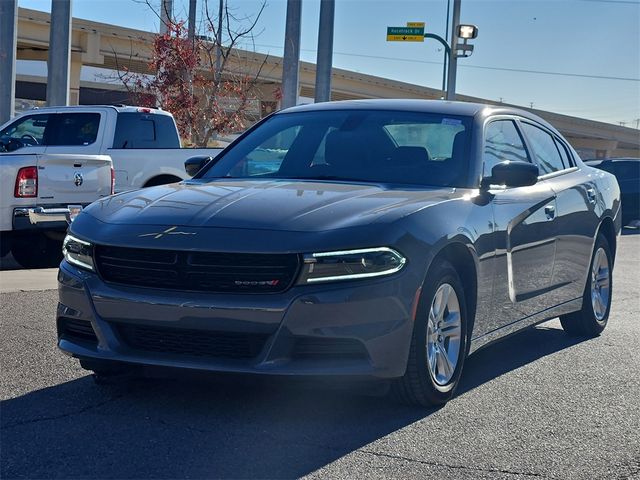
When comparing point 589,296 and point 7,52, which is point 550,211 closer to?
point 589,296

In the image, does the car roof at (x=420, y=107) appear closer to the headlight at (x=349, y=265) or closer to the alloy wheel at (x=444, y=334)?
the alloy wheel at (x=444, y=334)

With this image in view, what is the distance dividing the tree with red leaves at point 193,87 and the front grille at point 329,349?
18.3m

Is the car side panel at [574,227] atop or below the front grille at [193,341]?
atop

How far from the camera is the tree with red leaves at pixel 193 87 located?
75.6 ft

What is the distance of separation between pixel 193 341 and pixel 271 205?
2.65 feet

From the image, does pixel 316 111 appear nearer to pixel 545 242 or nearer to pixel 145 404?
pixel 545 242

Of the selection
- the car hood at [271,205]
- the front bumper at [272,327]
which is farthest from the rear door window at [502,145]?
the front bumper at [272,327]

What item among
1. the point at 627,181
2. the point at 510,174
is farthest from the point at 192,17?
the point at 510,174

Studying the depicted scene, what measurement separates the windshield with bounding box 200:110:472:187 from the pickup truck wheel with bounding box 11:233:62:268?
4799 mm

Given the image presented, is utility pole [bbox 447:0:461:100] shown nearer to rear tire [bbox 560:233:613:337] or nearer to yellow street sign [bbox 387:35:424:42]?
yellow street sign [bbox 387:35:424:42]

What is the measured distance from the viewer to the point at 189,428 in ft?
15.6

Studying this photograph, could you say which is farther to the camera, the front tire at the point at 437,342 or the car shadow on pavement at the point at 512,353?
the car shadow on pavement at the point at 512,353

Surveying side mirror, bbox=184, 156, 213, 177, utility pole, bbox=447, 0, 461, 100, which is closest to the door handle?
side mirror, bbox=184, 156, 213, 177

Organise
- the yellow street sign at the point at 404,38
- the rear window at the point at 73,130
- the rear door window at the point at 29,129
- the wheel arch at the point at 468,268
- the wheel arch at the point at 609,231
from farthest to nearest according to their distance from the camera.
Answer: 1. the yellow street sign at the point at 404,38
2. the rear window at the point at 73,130
3. the rear door window at the point at 29,129
4. the wheel arch at the point at 609,231
5. the wheel arch at the point at 468,268
